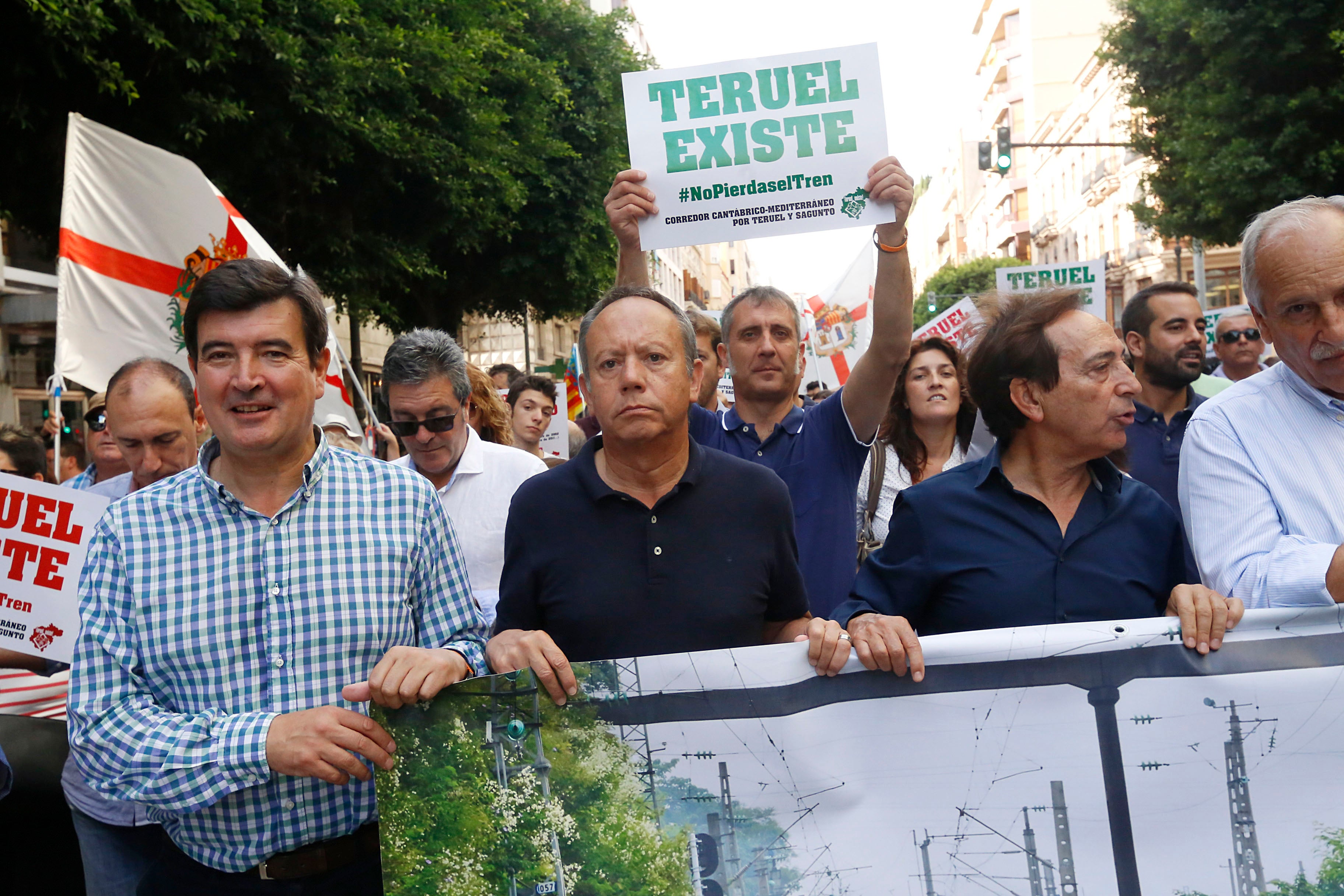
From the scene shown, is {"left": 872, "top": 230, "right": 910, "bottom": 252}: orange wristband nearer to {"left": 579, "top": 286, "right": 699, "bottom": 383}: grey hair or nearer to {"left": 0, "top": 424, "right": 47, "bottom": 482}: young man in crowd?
{"left": 579, "top": 286, "right": 699, "bottom": 383}: grey hair

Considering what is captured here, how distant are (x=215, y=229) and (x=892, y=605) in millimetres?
4710

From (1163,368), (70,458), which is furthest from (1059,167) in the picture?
(1163,368)

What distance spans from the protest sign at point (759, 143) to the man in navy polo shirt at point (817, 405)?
7 cm

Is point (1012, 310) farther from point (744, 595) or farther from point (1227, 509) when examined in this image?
point (744, 595)

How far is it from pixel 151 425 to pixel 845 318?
787 cm

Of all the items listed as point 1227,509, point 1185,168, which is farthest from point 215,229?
point 1185,168

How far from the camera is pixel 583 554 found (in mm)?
2467

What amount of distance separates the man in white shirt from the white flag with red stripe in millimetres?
6614

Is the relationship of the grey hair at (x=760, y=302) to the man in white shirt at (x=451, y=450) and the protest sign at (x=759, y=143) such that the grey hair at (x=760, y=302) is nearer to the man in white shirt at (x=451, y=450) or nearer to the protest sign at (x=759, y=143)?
the protest sign at (x=759, y=143)

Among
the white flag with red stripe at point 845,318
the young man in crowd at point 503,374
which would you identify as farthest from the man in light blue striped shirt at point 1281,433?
the white flag with red stripe at point 845,318

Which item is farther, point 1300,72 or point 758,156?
point 1300,72

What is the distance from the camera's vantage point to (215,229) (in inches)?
238

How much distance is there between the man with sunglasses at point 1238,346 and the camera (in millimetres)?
7090

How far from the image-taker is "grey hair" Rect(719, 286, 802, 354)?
418cm
